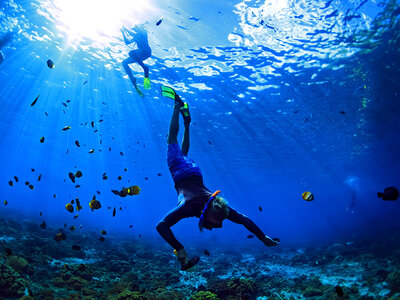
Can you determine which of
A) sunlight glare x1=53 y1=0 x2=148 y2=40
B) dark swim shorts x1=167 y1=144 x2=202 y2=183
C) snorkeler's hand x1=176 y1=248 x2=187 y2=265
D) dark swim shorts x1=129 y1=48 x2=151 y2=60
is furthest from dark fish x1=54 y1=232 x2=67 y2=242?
sunlight glare x1=53 y1=0 x2=148 y2=40

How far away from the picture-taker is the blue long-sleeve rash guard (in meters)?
4.17

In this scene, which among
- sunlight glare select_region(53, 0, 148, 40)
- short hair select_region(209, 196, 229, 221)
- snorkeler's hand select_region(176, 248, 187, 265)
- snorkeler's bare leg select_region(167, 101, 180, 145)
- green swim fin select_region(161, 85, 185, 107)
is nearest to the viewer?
snorkeler's hand select_region(176, 248, 187, 265)

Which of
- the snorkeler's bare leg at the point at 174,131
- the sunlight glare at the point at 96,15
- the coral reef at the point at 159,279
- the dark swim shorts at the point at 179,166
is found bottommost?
the coral reef at the point at 159,279

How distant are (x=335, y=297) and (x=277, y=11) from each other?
13.5 metres

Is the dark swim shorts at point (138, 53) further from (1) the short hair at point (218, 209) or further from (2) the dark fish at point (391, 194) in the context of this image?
(2) the dark fish at point (391, 194)

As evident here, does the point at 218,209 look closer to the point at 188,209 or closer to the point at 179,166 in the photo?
the point at 188,209

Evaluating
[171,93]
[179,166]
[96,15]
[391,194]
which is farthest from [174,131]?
[96,15]

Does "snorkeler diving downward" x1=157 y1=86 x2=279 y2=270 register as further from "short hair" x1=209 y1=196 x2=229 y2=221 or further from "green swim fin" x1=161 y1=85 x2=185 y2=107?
"green swim fin" x1=161 y1=85 x2=185 y2=107

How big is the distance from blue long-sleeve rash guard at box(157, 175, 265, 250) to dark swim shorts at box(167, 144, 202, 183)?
0.14m

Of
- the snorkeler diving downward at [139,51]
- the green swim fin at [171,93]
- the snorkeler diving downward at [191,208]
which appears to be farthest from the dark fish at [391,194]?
the snorkeler diving downward at [139,51]

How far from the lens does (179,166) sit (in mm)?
5680

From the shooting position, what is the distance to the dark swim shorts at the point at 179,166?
17.8ft

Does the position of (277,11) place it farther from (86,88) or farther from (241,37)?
(86,88)

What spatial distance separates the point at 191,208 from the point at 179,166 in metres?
1.41
